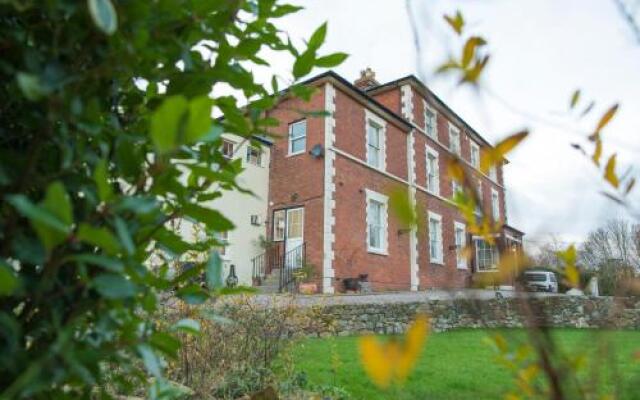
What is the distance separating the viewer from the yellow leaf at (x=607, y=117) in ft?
2.97

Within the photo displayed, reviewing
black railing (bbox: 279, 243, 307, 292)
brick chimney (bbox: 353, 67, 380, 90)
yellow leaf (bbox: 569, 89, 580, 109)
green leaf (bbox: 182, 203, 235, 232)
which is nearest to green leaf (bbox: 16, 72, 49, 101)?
green leaf (bbox: 182, 203, 235, 232)

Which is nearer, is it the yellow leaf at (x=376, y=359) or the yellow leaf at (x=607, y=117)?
the yellow leaf at (x=376, y=359)

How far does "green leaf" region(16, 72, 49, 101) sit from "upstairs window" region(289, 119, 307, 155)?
50.8 feet

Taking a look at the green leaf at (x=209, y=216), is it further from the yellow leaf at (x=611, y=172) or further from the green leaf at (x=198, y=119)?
the yellow leaf at (x=611, y=172)

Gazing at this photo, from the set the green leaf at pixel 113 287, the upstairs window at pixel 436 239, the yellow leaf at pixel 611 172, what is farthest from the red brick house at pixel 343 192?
the green leaf at pixel 113 287

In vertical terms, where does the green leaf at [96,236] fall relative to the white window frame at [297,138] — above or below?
below

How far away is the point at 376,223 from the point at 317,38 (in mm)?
16173

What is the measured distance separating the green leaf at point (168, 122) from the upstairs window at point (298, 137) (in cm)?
1558

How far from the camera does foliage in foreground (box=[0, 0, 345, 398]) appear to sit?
694 mm

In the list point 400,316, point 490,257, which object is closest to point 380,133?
point 400,316

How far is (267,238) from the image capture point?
16297 mm

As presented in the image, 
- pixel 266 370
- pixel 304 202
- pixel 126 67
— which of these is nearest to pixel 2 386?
pixel 126 67

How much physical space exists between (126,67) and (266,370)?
399 centimetres

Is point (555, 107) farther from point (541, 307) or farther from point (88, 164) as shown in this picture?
point (88, 164)
